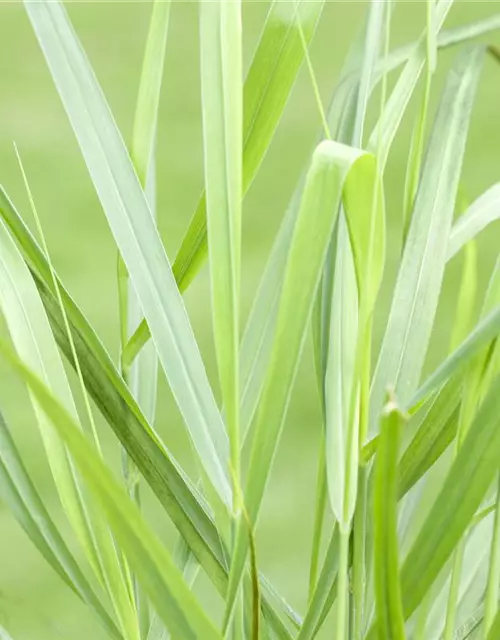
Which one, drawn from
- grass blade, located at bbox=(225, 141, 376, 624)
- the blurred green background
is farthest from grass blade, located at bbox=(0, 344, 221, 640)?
the blurred green background

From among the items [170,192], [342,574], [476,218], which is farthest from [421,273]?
[170,192]

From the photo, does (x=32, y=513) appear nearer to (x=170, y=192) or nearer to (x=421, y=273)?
(x=421, y=273)

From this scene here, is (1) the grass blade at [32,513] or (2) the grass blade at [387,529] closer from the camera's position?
(2) the grass blade at [387,529]

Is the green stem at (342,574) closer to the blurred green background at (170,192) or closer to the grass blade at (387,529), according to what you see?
the grass blade at (387,529)

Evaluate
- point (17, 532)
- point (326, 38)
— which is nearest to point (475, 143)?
point (326, 38)

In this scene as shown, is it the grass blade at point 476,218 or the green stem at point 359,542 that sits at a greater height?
the grass blade at point 476,218

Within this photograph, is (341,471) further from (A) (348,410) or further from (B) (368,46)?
(B) (368,46)

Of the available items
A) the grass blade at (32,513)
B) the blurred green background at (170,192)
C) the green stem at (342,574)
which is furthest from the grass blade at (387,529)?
the blurred green background at (170,192)
